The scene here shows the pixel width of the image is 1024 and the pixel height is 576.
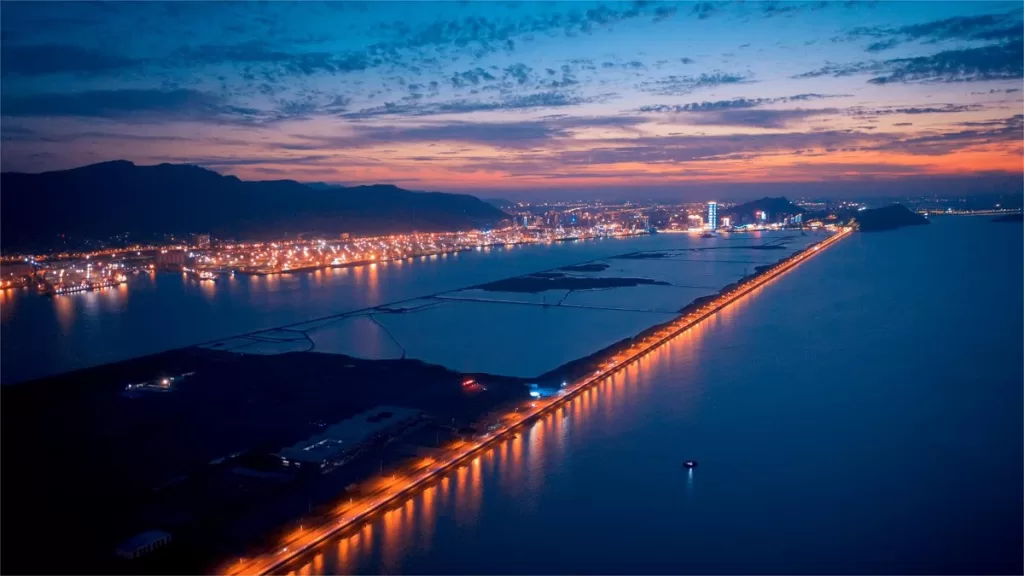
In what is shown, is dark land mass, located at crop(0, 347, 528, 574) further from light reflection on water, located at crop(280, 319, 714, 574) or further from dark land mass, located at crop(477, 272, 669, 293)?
dark land mass, located at crop(477, 272, 669, 293)

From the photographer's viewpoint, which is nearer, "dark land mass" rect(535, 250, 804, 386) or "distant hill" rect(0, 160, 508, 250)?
"dark land mass" rect(535, 250, 804, 386)

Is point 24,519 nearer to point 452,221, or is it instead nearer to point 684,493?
point 684,493

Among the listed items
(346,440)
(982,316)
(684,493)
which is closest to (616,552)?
(684,493)

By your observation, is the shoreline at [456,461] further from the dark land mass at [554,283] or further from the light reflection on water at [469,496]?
the dark land mass at [554,283]

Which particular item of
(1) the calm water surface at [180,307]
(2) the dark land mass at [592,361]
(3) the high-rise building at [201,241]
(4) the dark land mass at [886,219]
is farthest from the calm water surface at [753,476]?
(4) the dark land mass at [886,219]

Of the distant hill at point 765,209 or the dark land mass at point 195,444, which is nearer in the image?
the dark land mass at point 195,444

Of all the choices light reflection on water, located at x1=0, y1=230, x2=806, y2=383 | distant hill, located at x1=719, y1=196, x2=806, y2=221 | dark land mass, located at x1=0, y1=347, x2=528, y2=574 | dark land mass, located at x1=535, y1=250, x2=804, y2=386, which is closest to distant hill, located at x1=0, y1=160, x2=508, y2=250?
light reflection on water, located at x1=0, y1=230, x2=806, y2=383
